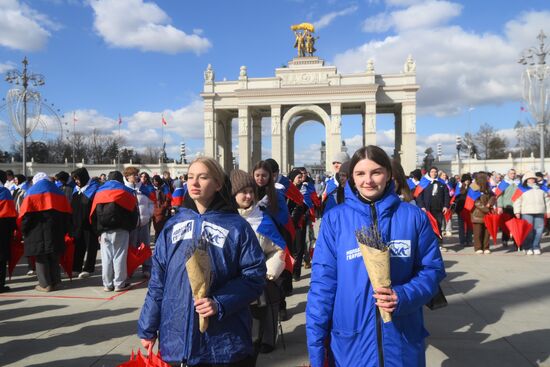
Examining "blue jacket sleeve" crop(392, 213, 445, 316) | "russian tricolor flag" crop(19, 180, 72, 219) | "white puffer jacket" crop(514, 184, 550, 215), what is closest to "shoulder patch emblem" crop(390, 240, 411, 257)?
"blue jacket sleeve" crop(392, 213, 445, 316)

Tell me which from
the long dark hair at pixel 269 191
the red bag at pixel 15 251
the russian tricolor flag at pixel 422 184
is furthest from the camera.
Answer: the russian tricolor flag at pixel 422 184

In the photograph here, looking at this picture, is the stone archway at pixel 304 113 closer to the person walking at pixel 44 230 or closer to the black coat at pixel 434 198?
the black coat at pixel 434 198

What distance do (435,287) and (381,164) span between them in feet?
2.66

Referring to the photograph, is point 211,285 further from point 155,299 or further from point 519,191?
point 519,191

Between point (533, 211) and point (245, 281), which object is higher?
point (245, 281)

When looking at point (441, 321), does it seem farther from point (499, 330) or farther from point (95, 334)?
point (95, 334)

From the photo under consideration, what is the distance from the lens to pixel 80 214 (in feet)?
28.9

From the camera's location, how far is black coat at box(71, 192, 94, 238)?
8.72m

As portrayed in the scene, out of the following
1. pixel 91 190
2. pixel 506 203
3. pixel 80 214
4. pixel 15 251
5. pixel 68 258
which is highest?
pixel 91 190

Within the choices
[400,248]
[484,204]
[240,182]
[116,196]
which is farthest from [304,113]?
[400,248]

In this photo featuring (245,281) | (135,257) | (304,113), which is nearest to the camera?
(245,281)

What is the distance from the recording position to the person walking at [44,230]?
726 centimetres

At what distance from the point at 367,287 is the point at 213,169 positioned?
4.11ft

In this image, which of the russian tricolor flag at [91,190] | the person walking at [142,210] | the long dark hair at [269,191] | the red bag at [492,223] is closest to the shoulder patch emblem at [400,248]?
the long dark hair at [269,191]
